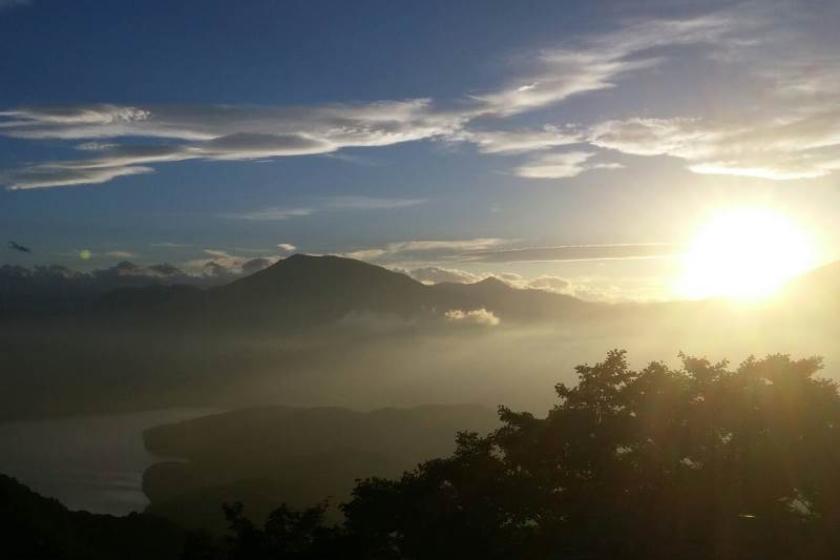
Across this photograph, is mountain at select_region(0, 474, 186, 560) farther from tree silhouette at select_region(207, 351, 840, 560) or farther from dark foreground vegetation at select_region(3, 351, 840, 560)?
tree silhouette at select_region(207, 351, 840, 560)

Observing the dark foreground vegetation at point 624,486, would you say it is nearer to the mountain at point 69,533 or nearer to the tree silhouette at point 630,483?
the tree silhouette at point 630,483

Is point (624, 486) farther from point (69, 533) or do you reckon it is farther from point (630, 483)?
point (69, 533)

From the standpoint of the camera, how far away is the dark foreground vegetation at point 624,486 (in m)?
27.8

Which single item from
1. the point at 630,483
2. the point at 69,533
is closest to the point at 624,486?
the point at 630,483

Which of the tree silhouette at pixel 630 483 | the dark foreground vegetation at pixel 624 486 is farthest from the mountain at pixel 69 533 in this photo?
the tree silhouette at pixel 630 483

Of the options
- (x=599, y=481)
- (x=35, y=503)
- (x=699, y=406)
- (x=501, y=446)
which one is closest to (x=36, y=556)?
(x=35, y=503)

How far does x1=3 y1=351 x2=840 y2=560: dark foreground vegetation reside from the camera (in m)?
27.8

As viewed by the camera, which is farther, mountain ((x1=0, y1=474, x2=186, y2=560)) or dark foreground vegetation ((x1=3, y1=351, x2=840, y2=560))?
mountain ((x1=0, y1=474, x2=186, y2=560))

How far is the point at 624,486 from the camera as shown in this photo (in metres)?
33.1

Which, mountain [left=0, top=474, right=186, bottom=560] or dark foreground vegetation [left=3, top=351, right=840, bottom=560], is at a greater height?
dark foreground vegetation [left=3, top=351, right=840, bottom=560]

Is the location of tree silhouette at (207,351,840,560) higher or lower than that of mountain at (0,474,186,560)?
higher

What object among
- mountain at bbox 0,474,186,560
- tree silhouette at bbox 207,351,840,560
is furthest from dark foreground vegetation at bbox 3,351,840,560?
mountain at bbox 0,474,186,560

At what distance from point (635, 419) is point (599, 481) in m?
3.58

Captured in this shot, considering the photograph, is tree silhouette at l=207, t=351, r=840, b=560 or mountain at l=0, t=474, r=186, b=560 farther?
mountain at l=0, t=474, r=186, b=560
